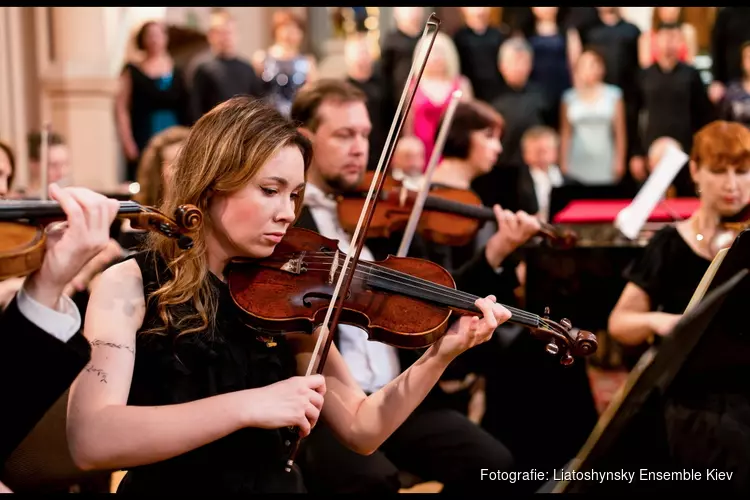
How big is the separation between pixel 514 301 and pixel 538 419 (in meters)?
0.76

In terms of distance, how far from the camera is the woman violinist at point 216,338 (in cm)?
162

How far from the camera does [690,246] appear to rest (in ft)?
8.86

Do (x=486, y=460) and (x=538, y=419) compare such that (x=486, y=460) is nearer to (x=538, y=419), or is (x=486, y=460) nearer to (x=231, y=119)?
(x=538, y=419)

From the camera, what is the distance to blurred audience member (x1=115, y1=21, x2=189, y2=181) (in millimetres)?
5867

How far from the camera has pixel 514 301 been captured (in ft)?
9.16

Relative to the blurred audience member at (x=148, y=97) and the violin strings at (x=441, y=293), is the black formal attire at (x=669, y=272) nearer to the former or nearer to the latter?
the violin strings at (x=441, y=293)

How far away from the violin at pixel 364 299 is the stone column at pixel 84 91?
473 centimetres

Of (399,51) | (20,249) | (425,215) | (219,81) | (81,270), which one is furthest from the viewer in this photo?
(399,51)

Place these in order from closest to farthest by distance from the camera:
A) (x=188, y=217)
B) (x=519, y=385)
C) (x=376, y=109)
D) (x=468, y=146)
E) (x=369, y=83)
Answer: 1. (x=188, y=217)
2. (x=519, y=385)
3. (x=468, y=146)
4. (x=376, y=109)
5. (x=369, y=83)

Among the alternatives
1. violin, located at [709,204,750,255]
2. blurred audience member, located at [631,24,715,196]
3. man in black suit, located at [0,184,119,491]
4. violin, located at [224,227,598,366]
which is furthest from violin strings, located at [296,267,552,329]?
blurred audience member, located at [631,24,715,196]

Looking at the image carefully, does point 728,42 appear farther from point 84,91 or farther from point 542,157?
point 84,91

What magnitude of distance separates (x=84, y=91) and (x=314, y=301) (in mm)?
5056

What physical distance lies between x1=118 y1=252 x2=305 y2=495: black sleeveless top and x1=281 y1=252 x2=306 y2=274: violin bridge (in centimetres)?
12

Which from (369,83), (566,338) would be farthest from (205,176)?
(369,83)
